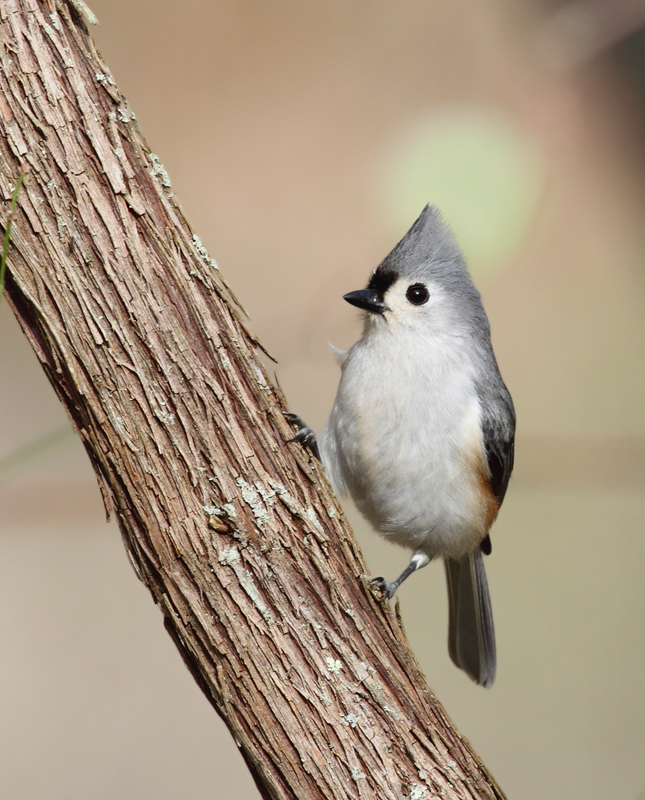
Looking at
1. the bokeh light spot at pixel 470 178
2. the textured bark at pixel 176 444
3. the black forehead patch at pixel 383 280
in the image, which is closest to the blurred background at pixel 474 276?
the bokeh light spot at pixel 470 178

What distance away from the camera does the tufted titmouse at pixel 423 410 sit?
1.46 m

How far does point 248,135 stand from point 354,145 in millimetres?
429

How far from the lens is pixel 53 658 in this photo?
225 centimetres

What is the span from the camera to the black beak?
150cm

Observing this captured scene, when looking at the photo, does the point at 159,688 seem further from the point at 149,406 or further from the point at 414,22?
the point at 414,22

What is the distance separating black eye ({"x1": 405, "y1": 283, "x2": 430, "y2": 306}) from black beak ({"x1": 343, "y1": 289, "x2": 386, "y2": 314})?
7 cm

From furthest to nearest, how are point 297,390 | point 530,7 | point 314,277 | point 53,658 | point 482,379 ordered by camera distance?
→ 1. point 530,7
2. point 314,277
3. point 297,390
4. point 53,658
5. point 482,379

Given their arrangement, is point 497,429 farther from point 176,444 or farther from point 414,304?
point 176,444

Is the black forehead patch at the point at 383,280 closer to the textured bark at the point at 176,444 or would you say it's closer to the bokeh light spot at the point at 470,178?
the textured bark at the point at 176,444

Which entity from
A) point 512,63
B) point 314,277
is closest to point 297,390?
point 314,277

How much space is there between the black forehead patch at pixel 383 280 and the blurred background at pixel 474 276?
2.37 feet

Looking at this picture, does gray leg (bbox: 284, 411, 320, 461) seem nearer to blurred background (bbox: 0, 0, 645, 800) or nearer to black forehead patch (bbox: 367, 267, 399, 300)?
black forehead patch (bbox: 367, 267, 399, 300)

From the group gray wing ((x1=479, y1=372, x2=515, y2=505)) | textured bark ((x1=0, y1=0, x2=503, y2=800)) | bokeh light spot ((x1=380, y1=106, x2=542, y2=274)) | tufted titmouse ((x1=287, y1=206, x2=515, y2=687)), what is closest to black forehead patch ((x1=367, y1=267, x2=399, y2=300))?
tufted titmouse ((x1=287, y1=206, x2=515, y2=687))

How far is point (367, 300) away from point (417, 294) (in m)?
0.12
